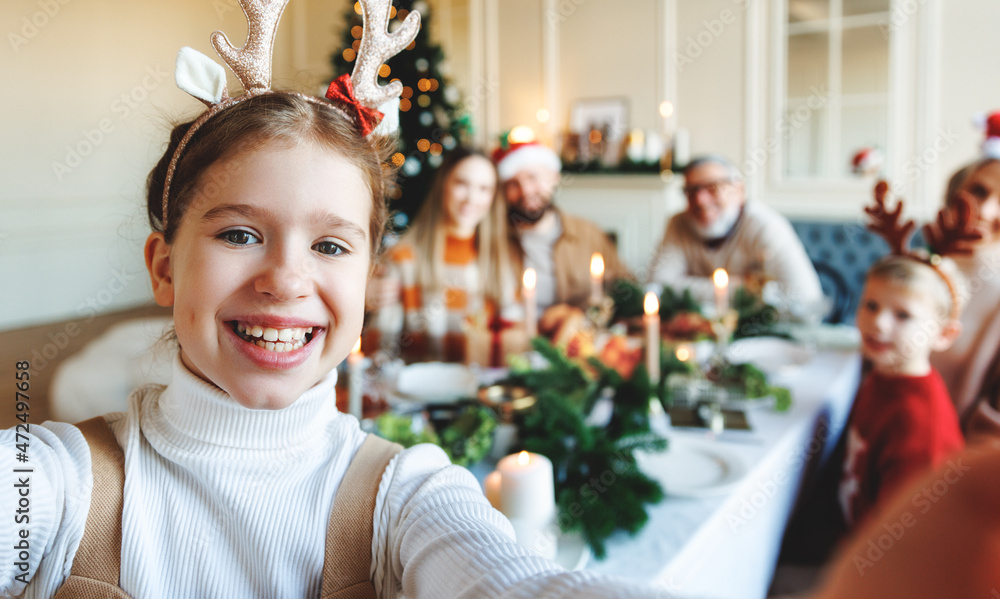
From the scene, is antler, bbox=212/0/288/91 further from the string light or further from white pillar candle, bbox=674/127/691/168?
white pillar candle, bbox=674/127/691/168

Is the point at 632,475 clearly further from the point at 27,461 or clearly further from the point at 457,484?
the point at 27,461

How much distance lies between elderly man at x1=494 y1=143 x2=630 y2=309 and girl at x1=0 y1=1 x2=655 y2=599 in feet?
7.87

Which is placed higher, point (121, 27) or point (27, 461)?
point (121, 27)

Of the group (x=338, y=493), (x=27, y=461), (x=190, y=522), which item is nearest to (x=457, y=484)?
(x=338, y=493)

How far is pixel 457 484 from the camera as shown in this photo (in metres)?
0.57

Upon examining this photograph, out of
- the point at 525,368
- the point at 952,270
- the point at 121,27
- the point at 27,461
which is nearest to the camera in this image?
the point at 27,461

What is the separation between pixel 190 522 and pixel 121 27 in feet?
10.3

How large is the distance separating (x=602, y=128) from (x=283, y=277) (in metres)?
4.72

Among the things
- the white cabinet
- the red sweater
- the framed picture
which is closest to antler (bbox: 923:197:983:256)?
the red sweater

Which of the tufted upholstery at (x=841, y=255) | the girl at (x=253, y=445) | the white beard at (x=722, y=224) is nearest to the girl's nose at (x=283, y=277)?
the girl at (x=253, y=445)

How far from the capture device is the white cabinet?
15.2ft

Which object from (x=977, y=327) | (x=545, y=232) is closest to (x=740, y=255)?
(x=545, y=232)

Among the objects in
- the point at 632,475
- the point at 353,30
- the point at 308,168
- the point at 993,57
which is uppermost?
the point at 353,30

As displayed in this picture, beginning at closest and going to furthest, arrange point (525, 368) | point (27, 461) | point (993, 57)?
point (27, 461)
point (525, 368)
point (993, 57)
